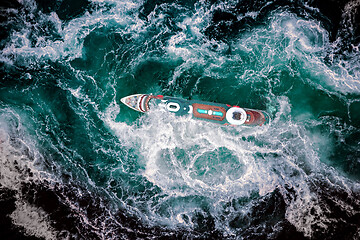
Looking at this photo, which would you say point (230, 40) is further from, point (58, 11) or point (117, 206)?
point (117, 206)

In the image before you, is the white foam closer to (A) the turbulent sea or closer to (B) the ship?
(A) the turbulent sea

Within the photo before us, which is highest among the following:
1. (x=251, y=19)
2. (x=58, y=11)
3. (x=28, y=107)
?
(x=58, y=11)

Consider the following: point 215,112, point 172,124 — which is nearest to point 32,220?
point 172,124

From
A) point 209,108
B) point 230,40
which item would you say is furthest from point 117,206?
point 230,40

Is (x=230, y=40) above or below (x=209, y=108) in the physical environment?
above

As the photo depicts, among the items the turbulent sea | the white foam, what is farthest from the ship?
the white foam

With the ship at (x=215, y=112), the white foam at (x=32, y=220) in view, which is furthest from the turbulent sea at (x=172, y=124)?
the ship at (x=215, y=112)

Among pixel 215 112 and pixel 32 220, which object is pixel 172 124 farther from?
pixel 32 220

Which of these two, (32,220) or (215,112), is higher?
(215,112)
